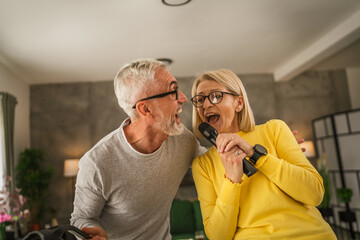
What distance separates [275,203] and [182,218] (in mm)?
3197

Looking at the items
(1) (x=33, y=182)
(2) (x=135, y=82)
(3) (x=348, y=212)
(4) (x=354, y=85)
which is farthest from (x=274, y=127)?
(4) (x=354, y=85)

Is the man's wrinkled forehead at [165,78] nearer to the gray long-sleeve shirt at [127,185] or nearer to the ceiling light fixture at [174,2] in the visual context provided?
the gray long-sleeve shirt at [127,185]

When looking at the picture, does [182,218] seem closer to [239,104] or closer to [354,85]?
[239,104]

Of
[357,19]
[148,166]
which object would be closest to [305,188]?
[148,166]

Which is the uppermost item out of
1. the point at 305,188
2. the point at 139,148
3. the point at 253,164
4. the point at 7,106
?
the point at 7,106

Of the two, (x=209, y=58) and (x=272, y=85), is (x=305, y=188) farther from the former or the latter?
(x=272, y=85)

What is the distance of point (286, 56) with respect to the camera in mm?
5785

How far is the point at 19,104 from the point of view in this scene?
598cm

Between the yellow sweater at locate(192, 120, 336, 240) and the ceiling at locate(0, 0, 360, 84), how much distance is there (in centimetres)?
281

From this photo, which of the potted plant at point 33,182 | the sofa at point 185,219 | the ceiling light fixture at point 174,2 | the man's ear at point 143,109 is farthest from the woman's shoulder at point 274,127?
the potted plant at point 33,182

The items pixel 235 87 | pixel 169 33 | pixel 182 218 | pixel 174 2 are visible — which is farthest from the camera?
pixel 169 33

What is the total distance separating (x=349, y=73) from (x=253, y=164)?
23.2 ft

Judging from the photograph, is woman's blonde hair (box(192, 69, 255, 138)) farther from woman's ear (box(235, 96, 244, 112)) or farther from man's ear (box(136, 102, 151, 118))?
man's ear (box(136, 102, 151, 118))

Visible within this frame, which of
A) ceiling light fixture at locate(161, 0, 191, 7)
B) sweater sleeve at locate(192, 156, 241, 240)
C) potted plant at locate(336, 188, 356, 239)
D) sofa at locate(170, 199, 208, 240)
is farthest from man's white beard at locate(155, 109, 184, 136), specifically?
potted plant at locate(336, 188, 356, 239)
